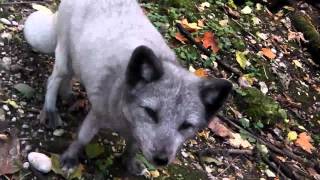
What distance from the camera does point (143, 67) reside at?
3553 mm

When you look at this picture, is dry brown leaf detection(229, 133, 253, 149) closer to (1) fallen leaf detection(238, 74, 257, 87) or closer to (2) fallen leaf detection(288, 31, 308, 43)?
(1) fallen leaf detection(238, 74, 257, 87)

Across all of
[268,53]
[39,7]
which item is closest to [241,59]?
[268,53]

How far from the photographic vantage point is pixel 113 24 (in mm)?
4133

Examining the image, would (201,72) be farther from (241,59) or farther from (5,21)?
(5,21)

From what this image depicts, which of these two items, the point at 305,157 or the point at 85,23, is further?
the point at 305,157

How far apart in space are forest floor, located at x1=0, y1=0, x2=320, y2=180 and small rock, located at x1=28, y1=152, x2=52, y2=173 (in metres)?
0.04

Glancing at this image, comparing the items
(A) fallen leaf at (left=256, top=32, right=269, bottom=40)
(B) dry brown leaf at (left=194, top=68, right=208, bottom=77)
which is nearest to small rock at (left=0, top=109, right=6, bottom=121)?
(B) dry brown leaf at (left=194, top=68, right=208, bottom=77)

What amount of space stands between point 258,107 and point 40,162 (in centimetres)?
248

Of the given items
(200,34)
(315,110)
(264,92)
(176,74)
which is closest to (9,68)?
(176,74)

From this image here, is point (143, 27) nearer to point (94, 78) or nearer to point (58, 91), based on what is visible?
point (94, 78)

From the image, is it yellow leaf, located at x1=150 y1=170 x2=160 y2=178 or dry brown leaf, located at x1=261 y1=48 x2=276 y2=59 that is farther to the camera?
dry brown leaf, located at x1=261 y1=48 x2=276 y2=59

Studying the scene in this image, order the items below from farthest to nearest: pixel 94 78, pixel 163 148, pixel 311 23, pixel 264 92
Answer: pixel 311 23
pixel 264 92
pixel 94 78
pixel 163 148

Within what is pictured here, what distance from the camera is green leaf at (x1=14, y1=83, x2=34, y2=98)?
15.2 ft

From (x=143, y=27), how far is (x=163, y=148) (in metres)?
1.03
